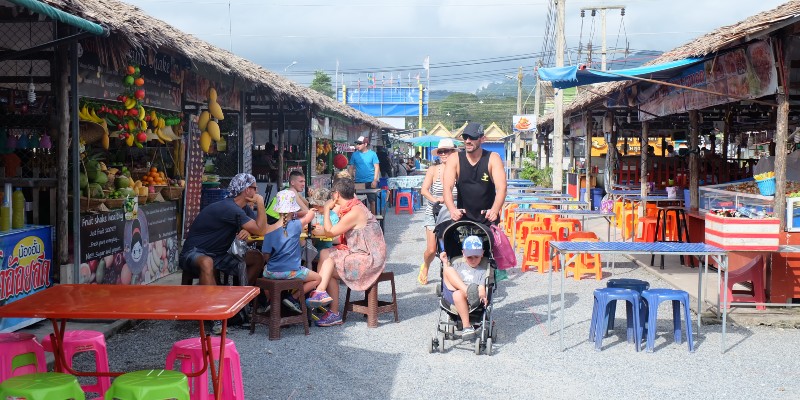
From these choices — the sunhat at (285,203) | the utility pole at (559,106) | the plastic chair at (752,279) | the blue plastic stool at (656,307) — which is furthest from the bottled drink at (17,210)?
→ the utility pole at (559,106)

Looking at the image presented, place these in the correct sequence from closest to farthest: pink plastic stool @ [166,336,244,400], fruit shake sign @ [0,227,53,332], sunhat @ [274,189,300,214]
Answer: pink plastic stool @ [166,336,244,400] < fruit shake sign @ [0,227,53,332] < sunhat @ [274,189,300,214]

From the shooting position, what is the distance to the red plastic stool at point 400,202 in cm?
2444

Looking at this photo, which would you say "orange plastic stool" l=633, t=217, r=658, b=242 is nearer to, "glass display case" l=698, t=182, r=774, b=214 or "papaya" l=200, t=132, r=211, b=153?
"glass display case" l=698, t=182, r=774, b=214

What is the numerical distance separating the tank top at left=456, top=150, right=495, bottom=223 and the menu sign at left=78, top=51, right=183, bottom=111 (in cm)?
367

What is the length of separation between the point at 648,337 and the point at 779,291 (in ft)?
7.95

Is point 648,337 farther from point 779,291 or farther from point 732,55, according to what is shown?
point 732,55

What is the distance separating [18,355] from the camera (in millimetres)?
4703

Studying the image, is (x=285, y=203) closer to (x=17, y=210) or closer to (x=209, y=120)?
(x=17, y=210)

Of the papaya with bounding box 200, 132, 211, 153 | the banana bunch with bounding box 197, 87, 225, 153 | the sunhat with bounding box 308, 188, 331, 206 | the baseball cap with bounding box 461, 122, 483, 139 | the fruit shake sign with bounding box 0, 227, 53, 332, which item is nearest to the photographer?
the fruit shake sign with bounding box 0, 227, 53, 332

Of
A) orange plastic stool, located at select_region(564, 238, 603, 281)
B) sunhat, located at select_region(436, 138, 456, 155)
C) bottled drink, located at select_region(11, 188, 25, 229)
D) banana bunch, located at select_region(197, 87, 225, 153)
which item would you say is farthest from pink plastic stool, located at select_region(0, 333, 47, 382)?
orange plastic stool, located at select_region(564, 238, 603, 281)

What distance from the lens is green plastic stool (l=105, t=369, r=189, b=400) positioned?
4012mm

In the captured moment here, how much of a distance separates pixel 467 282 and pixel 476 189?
1.07 m

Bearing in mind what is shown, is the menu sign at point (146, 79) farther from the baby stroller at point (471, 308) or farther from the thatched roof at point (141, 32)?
the baby stroller at point (471, 308)

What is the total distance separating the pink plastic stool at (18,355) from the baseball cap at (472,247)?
11.6 feet
